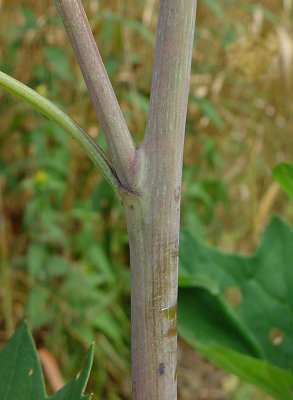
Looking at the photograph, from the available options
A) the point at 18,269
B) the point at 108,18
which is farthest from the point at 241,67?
the point at 18,269

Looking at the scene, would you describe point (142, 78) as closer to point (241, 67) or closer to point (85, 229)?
point (241, 67)

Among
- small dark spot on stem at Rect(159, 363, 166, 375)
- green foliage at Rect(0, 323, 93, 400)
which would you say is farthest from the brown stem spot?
green foliage at Rect(0, 323, 93, 400)

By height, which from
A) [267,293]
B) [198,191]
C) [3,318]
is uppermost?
[198,191]

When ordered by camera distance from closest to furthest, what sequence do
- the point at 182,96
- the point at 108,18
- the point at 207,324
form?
the point at 182,96
the point at 207,324
the point at 108,18

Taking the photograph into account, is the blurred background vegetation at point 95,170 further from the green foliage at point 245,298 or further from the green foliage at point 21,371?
the green foliage at point 21,371

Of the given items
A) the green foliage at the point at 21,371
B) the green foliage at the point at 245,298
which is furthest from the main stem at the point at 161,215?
the green foliage at the point at 245,298

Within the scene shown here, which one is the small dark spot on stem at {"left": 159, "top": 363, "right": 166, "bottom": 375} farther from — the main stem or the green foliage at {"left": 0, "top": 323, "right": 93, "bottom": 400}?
the green foliage at {"left": 0, "top": 323, "right": 93, "bottom": 400}
